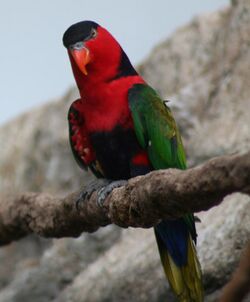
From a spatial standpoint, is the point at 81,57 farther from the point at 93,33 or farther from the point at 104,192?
the point at 104,192

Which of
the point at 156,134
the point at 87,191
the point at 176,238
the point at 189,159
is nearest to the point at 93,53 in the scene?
the point at 156,134

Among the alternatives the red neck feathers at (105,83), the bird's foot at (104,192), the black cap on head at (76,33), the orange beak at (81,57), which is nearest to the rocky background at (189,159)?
the bird's foot at (104,192)

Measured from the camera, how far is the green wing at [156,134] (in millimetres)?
6211

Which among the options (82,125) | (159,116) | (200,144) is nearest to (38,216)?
(82,125)

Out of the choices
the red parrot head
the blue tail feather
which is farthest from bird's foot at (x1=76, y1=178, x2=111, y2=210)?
the red parrot head

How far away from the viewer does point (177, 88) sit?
402 inches

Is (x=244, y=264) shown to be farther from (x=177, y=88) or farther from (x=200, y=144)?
(x=177, y=88)

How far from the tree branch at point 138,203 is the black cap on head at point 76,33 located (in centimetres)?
110

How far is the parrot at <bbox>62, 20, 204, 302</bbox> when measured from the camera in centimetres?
620

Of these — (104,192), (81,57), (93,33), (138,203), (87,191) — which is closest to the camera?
(138,203)

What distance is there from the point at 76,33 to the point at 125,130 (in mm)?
788

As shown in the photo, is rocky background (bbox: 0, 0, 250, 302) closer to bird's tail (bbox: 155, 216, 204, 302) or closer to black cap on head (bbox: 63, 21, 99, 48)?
bird's tail (bbox: 155, 216, 204, 302)

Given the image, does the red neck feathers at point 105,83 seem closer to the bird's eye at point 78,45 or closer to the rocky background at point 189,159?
the bird's eye at point 78,45

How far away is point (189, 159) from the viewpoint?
28.3ft
